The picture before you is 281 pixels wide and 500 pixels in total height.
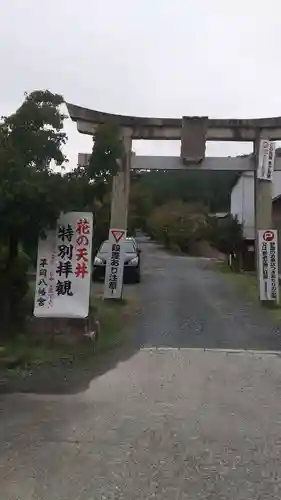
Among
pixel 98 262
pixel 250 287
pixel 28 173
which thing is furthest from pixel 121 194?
pixel 28 173

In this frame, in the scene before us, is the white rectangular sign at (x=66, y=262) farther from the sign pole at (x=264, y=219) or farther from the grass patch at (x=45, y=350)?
the sign pole at (x=264, y=219)

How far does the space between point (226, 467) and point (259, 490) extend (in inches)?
20.3

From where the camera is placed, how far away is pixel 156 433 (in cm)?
629

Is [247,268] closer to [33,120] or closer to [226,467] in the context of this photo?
[33,120]

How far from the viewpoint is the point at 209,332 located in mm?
13109

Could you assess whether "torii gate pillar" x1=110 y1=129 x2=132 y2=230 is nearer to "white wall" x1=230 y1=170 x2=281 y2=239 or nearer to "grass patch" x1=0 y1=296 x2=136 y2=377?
"grass patch" x1=0 y1=296 x2=136 y2=377

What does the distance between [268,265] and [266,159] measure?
314cm

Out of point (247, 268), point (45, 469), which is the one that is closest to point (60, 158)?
point (45, 469)

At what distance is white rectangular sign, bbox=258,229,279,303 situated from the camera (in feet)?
56.3

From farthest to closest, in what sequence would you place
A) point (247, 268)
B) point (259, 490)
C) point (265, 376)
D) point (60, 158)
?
point (247, 268) < point (60, 158) < point (265, 376) < point (259, 490)

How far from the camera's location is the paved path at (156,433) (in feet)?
16.0

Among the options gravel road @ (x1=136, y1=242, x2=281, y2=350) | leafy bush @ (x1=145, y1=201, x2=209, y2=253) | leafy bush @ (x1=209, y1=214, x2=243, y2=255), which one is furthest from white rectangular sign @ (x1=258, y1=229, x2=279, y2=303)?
leafy bush @ (x1=145, y1=201, x2=209, y2=253)

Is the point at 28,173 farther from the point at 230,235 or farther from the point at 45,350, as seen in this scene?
the point at 230,235

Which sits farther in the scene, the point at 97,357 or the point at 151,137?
the point at 151,137
